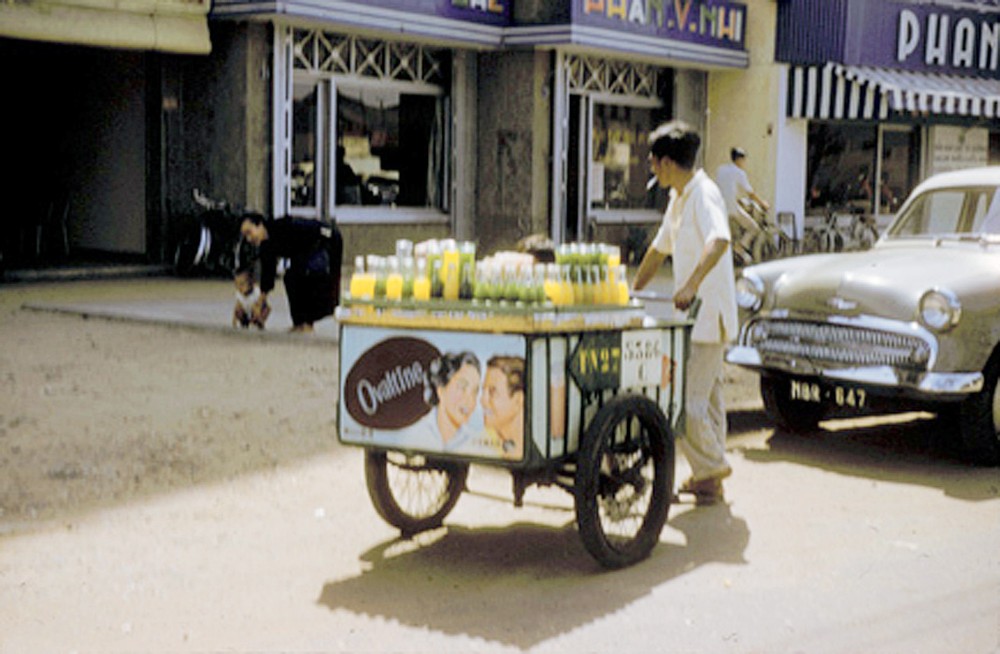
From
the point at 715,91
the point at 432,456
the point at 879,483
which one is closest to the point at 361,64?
the point at 715,91

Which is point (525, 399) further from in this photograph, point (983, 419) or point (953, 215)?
point (953, 215)

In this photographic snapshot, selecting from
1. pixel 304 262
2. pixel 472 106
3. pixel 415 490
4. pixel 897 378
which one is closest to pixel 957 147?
pixel 472 106

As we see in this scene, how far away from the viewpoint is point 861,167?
23.3 m

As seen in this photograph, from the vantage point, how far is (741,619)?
15.7 ft

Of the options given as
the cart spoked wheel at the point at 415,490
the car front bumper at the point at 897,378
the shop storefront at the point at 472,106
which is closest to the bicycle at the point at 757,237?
the shop storefront at the point at 472,106

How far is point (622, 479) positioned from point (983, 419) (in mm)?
2829

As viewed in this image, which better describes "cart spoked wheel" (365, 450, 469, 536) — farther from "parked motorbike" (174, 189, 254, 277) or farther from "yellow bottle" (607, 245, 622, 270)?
"parked motorbike" (174, 189, 254, 277)

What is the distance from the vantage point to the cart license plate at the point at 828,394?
744 centimetres

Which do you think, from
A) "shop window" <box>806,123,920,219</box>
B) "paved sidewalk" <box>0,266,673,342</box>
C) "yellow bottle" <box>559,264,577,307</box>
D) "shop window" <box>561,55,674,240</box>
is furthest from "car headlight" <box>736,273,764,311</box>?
"shop window" <box>806,123,920,219</box>

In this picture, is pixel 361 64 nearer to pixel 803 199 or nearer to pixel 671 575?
pixel 803 199

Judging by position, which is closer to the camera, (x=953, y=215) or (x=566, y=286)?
(x=566, y=286)

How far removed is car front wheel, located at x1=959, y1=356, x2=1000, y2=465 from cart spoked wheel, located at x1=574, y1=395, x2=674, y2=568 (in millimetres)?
2461

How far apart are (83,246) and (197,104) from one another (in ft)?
10.1

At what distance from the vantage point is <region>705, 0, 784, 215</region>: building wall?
20875 millimetres
